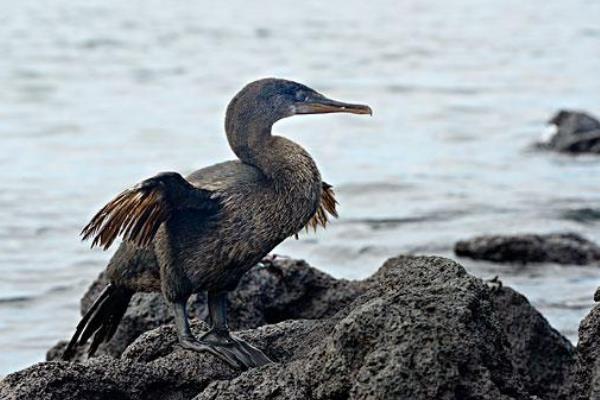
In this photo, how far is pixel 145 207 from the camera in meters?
5.20

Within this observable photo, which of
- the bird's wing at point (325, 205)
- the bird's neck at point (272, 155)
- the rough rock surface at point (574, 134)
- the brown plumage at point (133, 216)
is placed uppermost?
the bird's neck at point (272, 155)

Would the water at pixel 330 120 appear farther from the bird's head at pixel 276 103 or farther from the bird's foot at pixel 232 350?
the bird's foot at pixel 232 350

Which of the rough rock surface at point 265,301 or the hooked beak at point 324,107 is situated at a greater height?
the hooked beak at point 324,107

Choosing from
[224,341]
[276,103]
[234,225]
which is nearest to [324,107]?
[276,103]

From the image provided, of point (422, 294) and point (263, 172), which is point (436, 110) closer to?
point (263, 172)

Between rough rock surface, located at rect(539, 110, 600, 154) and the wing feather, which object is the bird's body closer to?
Result: the wing feather

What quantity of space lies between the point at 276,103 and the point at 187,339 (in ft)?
3.42

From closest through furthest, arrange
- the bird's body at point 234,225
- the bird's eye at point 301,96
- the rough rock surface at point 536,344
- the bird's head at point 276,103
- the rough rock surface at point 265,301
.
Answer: the bird's body at point 234,225 → the bird's head at point 276,103 → the bird's eye at point 301,96 → the rough rock surface at point 536,344 → the rough rock surface at point 265,301

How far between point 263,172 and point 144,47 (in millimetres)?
17916

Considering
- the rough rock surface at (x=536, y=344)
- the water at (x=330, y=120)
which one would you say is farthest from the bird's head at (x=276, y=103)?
the water at (x=330, y=120)

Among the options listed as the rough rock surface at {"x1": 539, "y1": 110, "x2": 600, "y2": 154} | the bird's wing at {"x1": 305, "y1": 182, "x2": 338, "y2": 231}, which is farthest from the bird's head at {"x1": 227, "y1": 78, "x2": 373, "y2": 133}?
the rough rock surface at {"x1": 539, "y1": 110, "x2": 600, "y2": 154}

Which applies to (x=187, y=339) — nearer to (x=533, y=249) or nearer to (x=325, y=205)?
(x=325, y=205)

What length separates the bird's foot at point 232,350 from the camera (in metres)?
5.07

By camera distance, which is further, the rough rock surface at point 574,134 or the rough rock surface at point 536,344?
the rough rock surface at point 574,134
